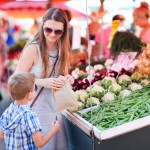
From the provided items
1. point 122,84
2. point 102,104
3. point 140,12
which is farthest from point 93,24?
point 102,104

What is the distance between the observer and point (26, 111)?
80.8 inches

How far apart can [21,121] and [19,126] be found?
0.12ft

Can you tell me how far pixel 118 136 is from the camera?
2.20 m

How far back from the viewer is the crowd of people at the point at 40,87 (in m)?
2.05

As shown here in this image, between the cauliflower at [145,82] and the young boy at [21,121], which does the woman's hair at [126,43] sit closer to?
the cauliflower at [145,82]

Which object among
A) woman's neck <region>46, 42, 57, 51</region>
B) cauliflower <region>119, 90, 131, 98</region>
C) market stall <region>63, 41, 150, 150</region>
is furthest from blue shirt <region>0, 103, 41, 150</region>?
cauliflower <region>119, 90, 131, 98</region>

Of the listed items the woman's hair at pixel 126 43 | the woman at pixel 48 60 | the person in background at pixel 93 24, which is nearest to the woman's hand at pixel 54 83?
the woman at pixel 48 60

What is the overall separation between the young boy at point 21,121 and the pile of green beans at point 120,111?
1.45 ft

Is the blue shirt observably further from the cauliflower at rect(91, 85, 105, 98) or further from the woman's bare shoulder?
the cauliflower at rect(91, 85, 105, 98)

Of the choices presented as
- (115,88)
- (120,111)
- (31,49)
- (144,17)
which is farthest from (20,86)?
(144,17)

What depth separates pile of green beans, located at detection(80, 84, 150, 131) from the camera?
2320 mm

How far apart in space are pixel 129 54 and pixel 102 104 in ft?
3.99

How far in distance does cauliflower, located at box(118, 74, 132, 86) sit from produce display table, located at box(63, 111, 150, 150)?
3.17ft

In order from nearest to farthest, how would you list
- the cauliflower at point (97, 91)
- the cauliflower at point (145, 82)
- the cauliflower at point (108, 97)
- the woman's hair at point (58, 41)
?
1. the woman's hair at point (58, 41)
2. the cauliflower at point (108, 97)
3. the cauliflower at point (97, 91)
4. the cauliflower at point (145, 82)
